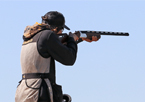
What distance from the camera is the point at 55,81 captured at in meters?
7.21

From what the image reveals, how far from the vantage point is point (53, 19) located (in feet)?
24.1

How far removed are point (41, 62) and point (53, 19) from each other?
0.95m

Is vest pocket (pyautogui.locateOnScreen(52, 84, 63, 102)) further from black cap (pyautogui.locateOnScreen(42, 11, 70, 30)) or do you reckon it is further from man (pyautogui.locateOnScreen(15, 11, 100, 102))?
black cap (pyautogui.locateOnScreen(42, 11, 70, 30))

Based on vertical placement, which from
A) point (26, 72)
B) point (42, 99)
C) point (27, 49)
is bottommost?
point (42, 99)

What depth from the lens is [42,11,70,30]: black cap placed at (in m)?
7.34

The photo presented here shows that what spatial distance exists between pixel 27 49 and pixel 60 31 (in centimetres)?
86

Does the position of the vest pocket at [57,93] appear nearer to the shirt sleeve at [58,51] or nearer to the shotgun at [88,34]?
the shirt sleeve at [58,51]

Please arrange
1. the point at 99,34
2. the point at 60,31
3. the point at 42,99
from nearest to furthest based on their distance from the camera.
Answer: the point at 42,99, the point at 60,31, the point at 99,34

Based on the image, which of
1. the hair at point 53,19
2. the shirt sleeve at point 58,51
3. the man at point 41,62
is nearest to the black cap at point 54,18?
the hair at point 53,19

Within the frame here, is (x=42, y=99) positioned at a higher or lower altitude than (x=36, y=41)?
lower

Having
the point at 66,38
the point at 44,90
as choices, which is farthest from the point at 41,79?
the point at 66,38

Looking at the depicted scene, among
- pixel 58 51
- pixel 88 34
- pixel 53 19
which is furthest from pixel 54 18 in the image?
pixel 88 34

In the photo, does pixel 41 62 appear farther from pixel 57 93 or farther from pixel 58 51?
pixel 57 93

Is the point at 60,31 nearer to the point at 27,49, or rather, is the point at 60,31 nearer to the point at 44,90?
the point at 27,49
